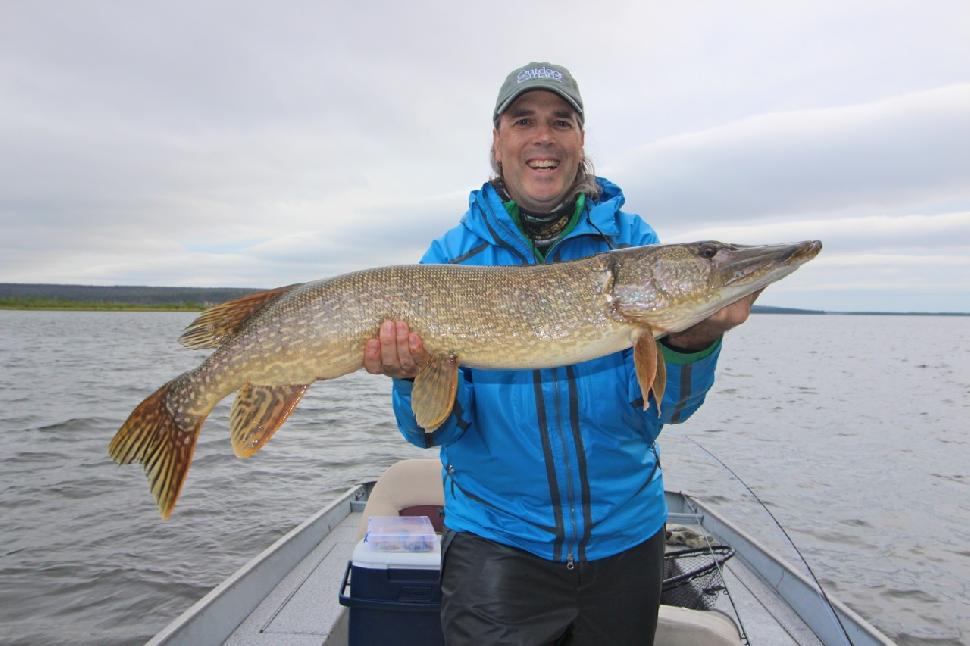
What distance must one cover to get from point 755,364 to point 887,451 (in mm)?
17865

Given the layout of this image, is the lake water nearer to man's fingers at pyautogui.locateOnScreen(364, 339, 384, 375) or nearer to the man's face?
man's fingers at pyautogui.locateOnScreen(364, 339, 384, 375)

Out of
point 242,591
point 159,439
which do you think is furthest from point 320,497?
point 159,439

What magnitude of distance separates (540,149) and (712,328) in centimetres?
101

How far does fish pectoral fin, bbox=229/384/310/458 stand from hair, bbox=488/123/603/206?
1.23m

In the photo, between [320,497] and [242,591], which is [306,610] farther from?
[320,497]

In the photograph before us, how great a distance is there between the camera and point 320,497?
8055 millimetres

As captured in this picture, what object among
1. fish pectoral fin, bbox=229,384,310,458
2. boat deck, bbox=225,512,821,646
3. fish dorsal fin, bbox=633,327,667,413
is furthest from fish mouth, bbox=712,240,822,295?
boat deck, bbox=225,512,821,646

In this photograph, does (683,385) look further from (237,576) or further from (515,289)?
(237,576)

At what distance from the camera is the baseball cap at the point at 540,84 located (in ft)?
8.76

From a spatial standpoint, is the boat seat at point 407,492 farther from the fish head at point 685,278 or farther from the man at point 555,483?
the fish head at point 685,278

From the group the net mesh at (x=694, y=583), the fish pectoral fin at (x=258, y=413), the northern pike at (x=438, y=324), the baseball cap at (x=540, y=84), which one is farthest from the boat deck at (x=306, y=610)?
the baseball cap at (x=540, y=84)

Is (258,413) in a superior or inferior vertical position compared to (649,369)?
→ inferior

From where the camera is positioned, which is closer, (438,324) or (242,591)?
(438,324)

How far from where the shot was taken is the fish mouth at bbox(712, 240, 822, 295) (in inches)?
89.4
